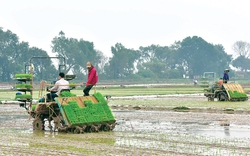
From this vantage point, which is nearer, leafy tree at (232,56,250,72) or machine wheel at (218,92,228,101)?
machine wheel at (218,92,228,101)

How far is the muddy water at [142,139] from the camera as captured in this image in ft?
48.3

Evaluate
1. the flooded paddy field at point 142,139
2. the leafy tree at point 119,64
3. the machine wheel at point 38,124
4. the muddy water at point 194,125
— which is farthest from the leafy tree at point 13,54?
the machine wheel at point 38,124

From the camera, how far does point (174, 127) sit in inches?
849

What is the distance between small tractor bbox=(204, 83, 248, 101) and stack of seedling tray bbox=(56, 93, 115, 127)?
21851 mm

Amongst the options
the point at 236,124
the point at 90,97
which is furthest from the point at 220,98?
the point at 90,97

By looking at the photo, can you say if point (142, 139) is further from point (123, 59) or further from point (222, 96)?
point (123, 59)

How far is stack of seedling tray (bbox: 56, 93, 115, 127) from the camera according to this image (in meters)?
19.6

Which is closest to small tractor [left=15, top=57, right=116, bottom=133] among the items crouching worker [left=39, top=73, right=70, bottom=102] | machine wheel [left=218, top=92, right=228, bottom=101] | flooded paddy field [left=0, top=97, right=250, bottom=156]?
crouching worker [left=39, top=73, right=70, bottom=102]

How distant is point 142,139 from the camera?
1723 cm

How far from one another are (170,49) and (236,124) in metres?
160

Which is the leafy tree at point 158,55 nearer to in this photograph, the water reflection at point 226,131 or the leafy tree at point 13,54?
the leafy tree at point 13,54

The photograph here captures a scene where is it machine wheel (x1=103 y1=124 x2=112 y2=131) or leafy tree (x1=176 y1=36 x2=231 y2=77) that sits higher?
leafy tree (x1=176 y1=36 x2=231 y2=77)

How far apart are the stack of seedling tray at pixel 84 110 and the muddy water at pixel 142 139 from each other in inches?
24.2

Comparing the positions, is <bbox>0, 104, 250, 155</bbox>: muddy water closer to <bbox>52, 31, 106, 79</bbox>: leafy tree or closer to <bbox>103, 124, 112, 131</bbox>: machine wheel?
<bbox>103, 124, 112, 131</bbox>: machine wheel
